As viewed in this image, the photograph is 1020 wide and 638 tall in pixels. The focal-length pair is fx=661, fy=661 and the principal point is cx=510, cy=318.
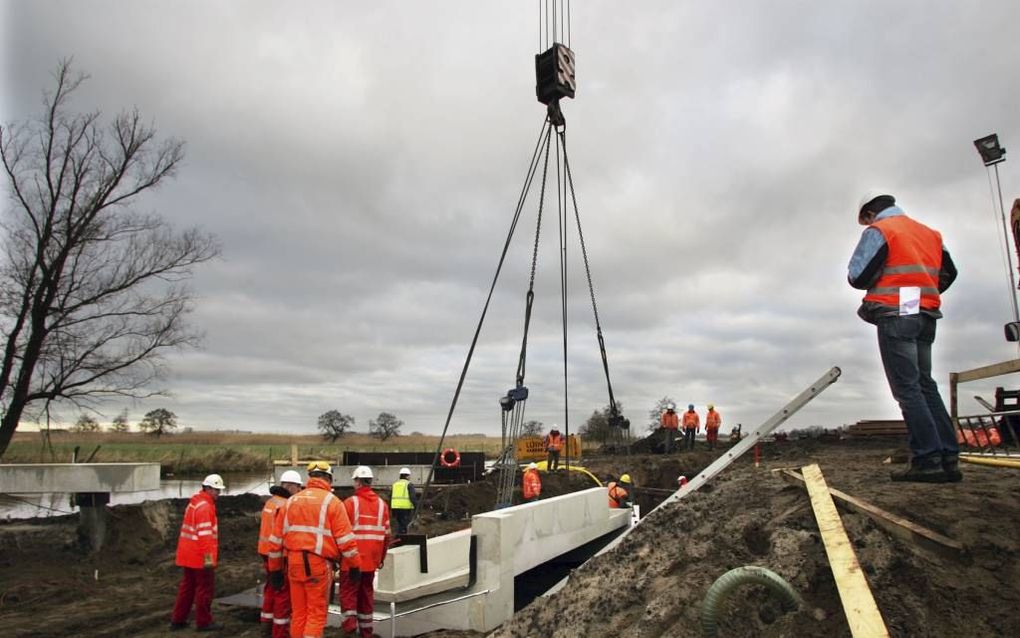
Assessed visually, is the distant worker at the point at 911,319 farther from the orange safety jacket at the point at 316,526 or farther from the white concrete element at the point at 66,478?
the white concrete element at the point at 66,478

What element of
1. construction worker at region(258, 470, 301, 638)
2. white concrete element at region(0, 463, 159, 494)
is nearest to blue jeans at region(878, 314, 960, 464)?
construction worker at region(258, 470, 301, 638)

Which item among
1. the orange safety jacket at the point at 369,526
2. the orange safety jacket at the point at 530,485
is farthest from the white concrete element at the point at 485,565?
the orange safety jacket at the point at 530,485

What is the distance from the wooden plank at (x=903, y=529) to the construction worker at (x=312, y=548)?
4325 millimetres

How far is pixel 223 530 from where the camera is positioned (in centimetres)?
1631

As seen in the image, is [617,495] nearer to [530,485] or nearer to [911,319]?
[530,485]

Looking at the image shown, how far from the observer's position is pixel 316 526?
619 cm

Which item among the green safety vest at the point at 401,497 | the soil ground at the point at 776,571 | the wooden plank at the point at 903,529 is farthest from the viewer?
the green safety vest at the point at 401,497

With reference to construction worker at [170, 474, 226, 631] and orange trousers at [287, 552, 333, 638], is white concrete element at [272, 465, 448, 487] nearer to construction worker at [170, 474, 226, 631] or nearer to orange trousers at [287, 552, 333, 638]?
construction worker at [170, 474, 226, 631]

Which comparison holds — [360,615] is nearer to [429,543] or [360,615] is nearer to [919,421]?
[429,543]

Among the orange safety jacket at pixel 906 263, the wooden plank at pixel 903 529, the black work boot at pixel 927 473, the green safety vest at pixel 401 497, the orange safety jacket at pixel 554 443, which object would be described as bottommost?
the green safety vest at pixel 401 497

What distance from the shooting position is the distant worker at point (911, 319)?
477cm

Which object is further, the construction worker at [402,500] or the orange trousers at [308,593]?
the construction worker at [402,500]

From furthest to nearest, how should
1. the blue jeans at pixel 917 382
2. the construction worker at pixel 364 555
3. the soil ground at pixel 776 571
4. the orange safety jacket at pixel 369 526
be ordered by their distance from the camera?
the orange safety jacket at pixel 369 526
the construction worker at pixel 364 555
the blue jeans at pixel 917 382
the soil ground at pixel 776 571

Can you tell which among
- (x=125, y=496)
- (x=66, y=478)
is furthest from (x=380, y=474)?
(x=66, y=478)
